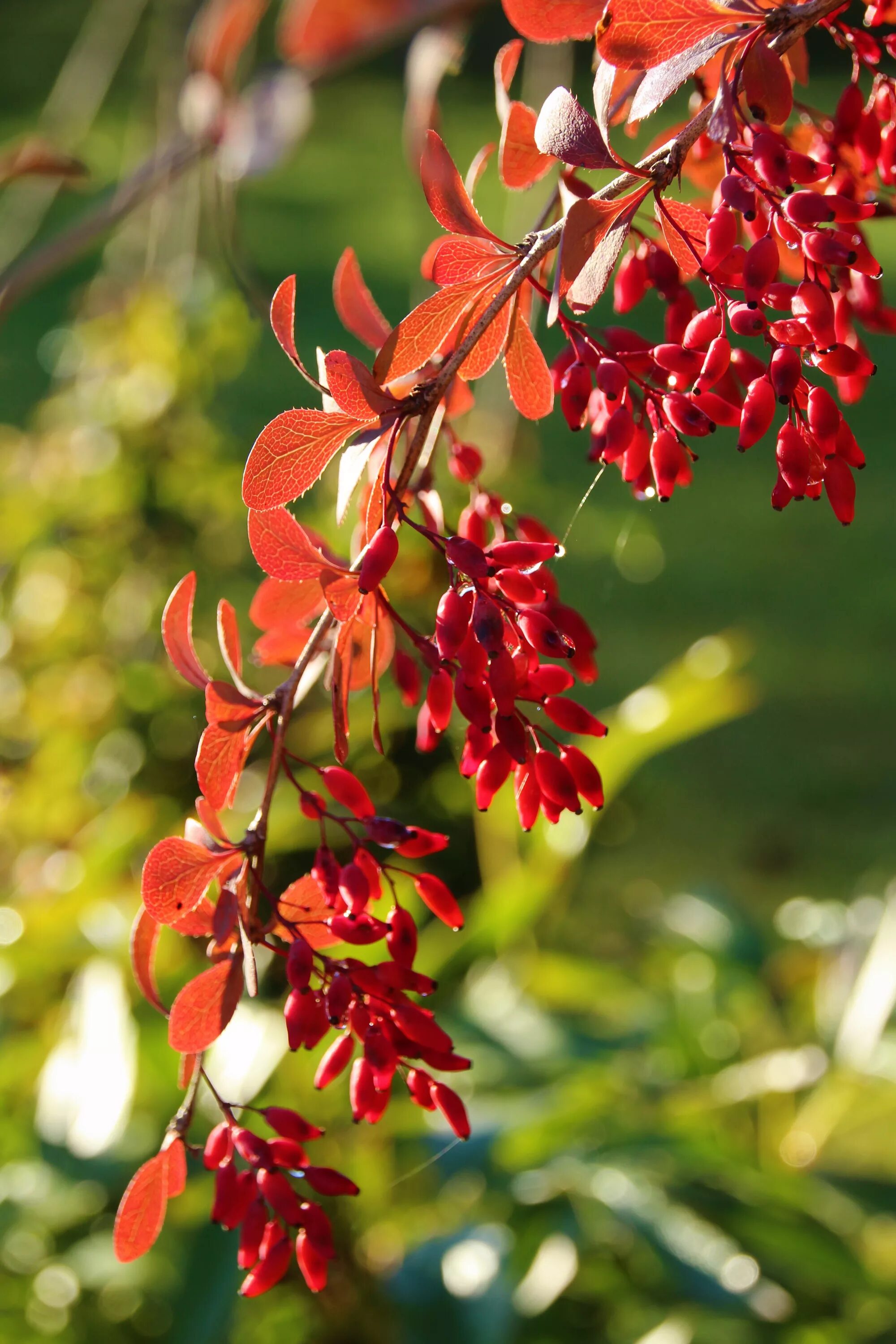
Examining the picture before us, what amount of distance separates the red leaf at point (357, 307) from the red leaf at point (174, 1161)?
11.4 inches

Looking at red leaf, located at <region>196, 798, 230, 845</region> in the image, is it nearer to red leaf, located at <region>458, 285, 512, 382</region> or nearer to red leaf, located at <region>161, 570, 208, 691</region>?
red leaf, located at <region>161, 570, 208, 691</region>

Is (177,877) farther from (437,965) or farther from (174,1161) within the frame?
(437,965)

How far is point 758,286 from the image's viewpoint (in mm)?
368

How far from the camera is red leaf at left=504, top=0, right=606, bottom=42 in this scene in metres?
0.43

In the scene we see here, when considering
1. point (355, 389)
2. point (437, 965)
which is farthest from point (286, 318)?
point (437, 965)

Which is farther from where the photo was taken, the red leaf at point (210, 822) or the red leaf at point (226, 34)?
the red leaf at point (226, 34)

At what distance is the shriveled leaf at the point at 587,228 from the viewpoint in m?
0.37

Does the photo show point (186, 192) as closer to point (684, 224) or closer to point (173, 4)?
point (173, 4)

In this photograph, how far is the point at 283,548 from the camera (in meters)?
0.42

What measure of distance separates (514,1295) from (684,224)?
3.14ft

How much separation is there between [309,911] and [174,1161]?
10 centimetres

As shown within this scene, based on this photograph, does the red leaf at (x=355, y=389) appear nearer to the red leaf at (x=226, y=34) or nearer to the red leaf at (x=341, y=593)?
the red leaf at (x=341, y=593)

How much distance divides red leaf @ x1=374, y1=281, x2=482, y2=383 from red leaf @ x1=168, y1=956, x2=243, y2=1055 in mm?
198

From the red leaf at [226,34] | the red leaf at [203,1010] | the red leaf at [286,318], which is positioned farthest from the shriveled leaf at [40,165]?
the red leaf at [203,1010]
